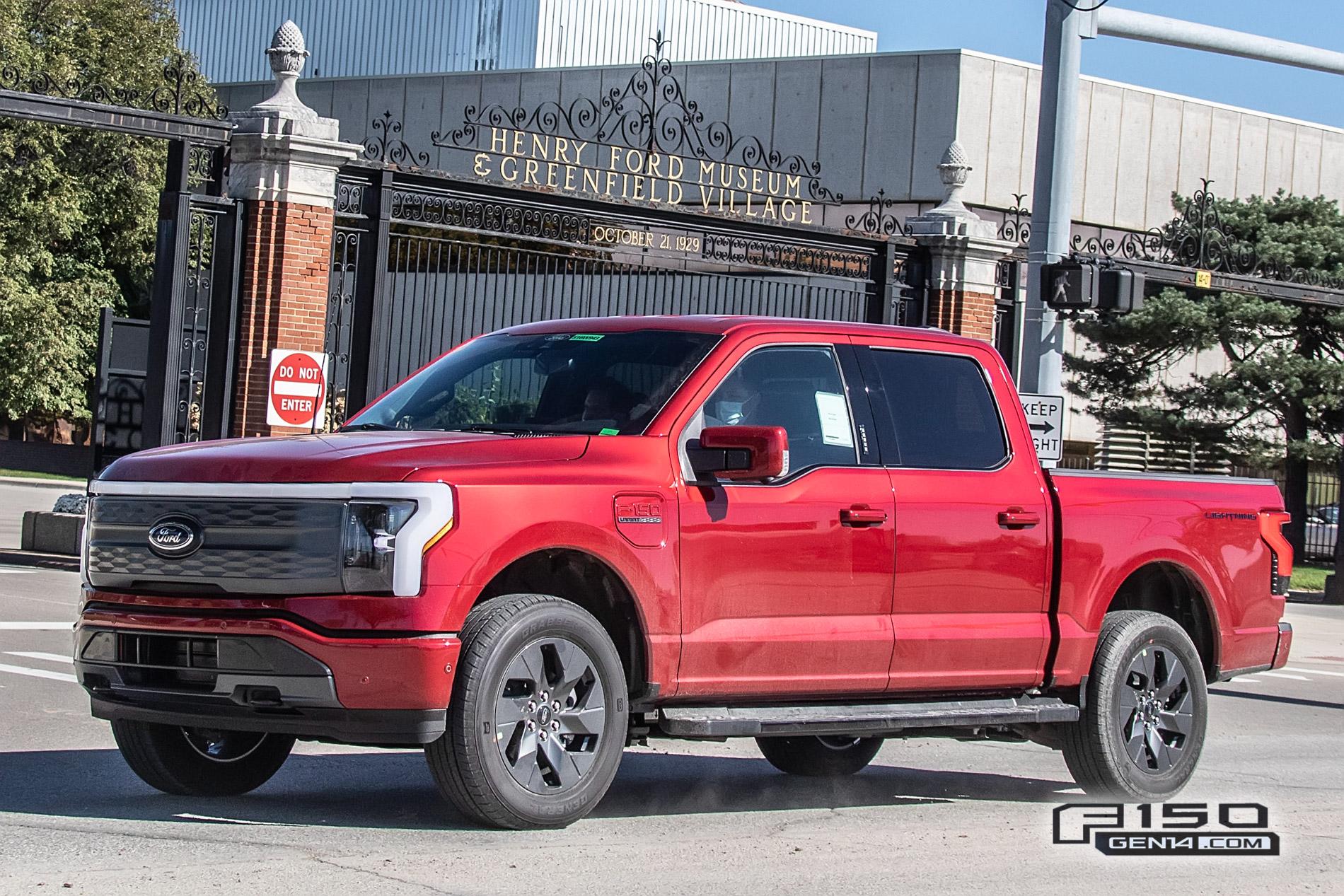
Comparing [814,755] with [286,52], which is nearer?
[814,755]

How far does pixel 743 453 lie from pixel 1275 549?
11.3 feet

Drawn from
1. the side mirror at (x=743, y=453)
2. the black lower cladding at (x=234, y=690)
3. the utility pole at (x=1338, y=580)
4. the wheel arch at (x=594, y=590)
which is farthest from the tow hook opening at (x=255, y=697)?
the utility pole at (x=1338, y=580)

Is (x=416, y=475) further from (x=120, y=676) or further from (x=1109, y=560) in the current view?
(x=1109, y=560)

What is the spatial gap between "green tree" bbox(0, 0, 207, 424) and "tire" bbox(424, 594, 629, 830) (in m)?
35.5

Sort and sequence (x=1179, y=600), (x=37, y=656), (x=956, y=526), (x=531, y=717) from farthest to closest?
(x=37, y=656), (x=1179, y=600), (x=956, y=526), (x=531, y=717)

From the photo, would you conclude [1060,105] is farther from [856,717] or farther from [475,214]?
[856,717]

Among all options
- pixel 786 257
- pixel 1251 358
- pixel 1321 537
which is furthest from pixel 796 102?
pixel 786 257

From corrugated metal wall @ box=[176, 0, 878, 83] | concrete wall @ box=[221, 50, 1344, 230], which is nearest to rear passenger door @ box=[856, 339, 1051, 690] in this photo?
concrete wall @ box=[221, 50, 1344, 230]

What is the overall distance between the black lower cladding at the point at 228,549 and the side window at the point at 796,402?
1.75m

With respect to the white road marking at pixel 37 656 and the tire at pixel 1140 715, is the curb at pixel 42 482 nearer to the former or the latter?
the white road marking at pixel 37 656

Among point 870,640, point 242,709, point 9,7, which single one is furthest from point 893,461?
point 9,7

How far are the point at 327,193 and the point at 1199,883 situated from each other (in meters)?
13.2

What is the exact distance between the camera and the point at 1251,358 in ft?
113

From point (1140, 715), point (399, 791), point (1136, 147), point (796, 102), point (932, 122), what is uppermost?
point (796, 102)
